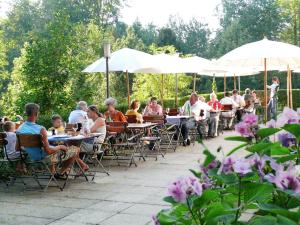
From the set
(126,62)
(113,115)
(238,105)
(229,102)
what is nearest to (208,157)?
(113,115)

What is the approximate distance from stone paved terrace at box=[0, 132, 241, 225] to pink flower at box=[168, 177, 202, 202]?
3523 millimetres

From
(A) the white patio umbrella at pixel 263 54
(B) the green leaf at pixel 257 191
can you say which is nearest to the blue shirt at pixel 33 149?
(A) the white patio umbrella at pixel 263 54

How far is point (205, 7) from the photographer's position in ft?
197

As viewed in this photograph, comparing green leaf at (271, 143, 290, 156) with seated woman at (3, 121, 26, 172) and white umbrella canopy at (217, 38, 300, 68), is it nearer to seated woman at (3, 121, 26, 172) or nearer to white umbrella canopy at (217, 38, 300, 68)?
seated woman at (3, 121, 26, 172)

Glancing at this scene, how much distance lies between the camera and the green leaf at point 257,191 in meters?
1.56

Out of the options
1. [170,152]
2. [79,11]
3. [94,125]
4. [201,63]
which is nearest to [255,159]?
[94,125]

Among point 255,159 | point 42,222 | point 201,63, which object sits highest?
point 201,63

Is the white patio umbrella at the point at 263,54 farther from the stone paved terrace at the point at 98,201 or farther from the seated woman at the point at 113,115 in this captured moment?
the stone paved terrace at the point at 98,201

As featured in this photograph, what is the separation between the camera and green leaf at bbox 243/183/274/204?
1.56 metres

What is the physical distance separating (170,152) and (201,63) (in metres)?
4.77

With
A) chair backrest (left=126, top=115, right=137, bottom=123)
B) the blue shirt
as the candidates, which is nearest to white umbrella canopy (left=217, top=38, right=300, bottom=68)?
chair backrest (left=126, top=115, right=137, bottom=123)

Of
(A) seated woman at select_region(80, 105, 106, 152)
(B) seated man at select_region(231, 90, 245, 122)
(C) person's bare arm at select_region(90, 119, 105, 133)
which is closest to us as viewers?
(A) seated woman at select_region(80, 105, 106, 152)

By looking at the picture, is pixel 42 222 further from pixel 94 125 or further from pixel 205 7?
pixel 205 7

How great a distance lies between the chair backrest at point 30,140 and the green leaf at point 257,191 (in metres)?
5.37
